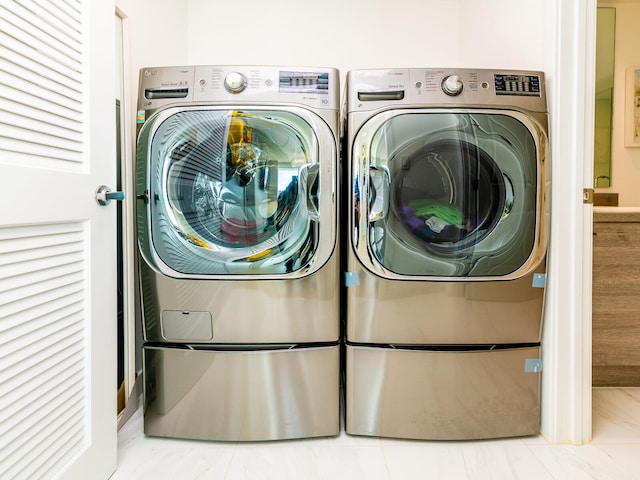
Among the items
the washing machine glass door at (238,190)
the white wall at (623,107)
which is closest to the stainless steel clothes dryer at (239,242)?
the washing machine glass door at (238,190)

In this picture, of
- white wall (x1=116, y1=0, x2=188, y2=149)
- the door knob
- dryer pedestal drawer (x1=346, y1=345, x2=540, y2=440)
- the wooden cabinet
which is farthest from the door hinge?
white wall (x1=116, y1=0, x2=188, y2=149)

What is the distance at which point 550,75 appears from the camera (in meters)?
1.38

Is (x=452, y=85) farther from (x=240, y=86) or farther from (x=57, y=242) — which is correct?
(x=57, y=242)

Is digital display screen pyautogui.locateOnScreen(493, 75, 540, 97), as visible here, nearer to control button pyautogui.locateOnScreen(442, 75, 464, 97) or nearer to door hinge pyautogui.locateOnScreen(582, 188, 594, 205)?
control button pyautogui.locateOnScreen(442, 75, 464, 97)

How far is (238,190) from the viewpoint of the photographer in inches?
52.5

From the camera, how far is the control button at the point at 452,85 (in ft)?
4.38

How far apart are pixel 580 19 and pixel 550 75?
200 millimetres

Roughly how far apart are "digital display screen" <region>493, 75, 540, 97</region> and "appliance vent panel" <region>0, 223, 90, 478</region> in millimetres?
1471

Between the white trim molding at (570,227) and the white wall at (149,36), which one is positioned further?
the white wall at (149,36)

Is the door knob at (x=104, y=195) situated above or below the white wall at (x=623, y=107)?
below

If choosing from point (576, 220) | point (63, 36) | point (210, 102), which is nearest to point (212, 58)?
point (210, 102)

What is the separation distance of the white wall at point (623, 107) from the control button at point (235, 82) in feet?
7.51

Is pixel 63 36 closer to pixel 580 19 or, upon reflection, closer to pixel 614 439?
pixel 580 19

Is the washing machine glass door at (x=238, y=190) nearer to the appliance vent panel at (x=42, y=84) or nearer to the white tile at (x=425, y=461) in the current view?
the appliance vent panel at (x=42, y=84)
